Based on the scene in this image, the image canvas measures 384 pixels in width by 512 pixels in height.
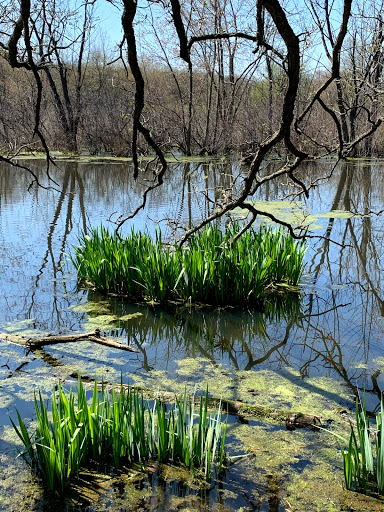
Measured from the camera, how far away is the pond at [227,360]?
8.02 feet

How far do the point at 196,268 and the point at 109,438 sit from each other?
2618 millimetres

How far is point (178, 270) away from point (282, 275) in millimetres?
1253

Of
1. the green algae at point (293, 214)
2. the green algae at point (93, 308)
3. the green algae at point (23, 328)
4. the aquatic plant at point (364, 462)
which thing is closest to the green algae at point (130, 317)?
the green algae at point (93, 308)

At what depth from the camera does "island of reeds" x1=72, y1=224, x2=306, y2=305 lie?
16.7ft

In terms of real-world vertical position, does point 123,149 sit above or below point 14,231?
above

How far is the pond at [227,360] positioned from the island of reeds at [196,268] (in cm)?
18

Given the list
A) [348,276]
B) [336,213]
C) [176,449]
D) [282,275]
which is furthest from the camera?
[336,213]

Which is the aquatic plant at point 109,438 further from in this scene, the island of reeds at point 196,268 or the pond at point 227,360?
the island of reeds at point 196,268

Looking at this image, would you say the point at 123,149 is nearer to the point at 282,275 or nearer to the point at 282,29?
the point at 282,275

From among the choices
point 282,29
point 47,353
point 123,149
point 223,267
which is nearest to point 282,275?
point 223,267

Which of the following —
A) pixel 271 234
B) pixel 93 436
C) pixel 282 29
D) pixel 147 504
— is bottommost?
pixel 147 504

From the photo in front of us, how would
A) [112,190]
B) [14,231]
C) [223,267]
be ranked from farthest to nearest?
[112,190] → [14,231] → [223,267]

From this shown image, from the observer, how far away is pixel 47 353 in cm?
403

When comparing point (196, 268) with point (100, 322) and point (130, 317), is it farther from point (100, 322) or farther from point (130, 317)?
point (100, 322)
